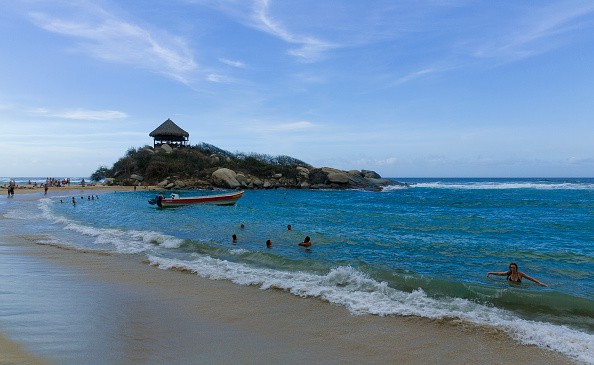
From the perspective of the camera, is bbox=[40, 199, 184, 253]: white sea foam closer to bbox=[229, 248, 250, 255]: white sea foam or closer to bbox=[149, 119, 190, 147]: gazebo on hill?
bbox=[229, 248, 250, 255]: white sea foam

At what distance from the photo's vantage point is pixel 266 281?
922 cm

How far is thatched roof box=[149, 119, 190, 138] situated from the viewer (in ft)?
221

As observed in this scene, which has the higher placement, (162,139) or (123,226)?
(162,139)

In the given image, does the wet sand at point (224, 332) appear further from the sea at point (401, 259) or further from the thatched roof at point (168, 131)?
the thatched roof at point (168, 131)

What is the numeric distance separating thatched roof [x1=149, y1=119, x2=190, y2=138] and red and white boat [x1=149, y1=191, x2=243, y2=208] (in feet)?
121

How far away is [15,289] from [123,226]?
42.8 ft

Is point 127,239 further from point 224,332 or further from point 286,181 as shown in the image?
point 286,181

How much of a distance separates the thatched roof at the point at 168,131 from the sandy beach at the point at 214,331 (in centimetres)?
6158

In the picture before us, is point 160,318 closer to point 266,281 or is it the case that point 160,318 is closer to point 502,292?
point 266,281

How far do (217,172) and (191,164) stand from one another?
255 inches

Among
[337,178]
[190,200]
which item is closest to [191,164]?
[337,178]

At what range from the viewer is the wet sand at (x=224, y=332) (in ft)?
16.8

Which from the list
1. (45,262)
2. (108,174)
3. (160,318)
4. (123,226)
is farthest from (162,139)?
A: (160,318)

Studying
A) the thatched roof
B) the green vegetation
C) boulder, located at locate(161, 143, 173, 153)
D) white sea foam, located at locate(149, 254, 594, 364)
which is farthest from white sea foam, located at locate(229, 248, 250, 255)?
the thatched roof
